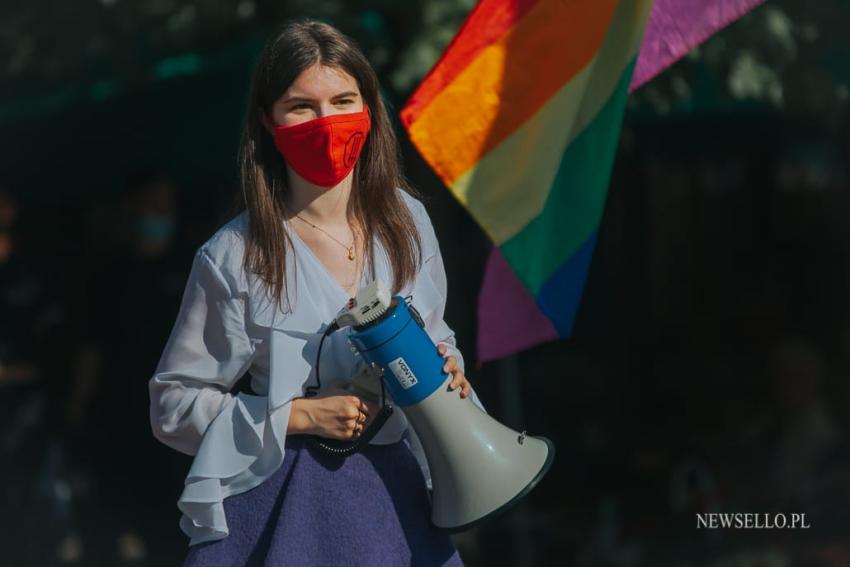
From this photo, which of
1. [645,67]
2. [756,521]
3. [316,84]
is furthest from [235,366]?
[756,521]

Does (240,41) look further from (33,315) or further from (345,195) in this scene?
(345,195)

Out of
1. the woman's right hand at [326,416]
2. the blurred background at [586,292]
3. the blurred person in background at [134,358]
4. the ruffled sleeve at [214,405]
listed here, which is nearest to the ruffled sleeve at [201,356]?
the ruffled sleeve at [214,405]

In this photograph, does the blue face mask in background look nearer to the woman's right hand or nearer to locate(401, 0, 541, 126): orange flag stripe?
locate(401, 0, 541, 126): orange flag stripe

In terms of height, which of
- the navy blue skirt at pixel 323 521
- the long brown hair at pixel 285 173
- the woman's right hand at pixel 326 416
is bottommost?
the navy blue skirt at pixel 323 521

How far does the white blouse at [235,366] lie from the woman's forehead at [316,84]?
0.27m

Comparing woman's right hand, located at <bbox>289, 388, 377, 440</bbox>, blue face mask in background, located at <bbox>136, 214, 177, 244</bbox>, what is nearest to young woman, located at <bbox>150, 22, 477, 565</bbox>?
woman's right hand, located at <bbox>289, 388, 377, 440</bbox>

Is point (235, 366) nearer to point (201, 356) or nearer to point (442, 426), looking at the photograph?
point (201, 356)

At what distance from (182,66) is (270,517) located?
4.12m

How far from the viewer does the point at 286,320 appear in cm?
270

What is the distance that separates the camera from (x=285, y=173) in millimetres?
2867

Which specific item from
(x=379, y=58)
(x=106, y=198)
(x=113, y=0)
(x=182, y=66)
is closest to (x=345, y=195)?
(x=379, y=58)

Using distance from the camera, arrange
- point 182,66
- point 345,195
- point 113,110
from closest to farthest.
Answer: point 345,195, point 182,66, point 113,110

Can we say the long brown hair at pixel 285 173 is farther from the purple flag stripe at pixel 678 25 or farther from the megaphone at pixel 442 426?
the purple flag stripe at pixel 678 25

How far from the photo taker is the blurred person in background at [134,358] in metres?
6.06
